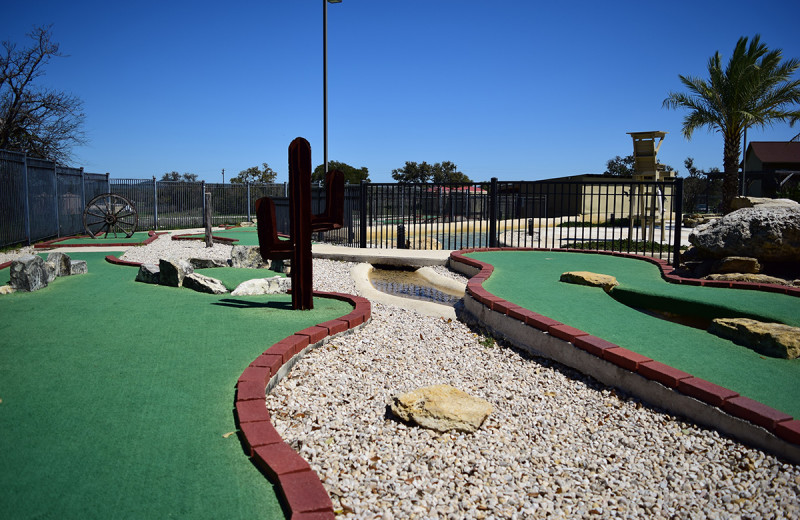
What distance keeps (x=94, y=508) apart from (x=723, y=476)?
2.85 metres

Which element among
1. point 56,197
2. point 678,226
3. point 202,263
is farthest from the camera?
point 56,197

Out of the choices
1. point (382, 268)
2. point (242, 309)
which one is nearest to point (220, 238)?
point (382, 268)

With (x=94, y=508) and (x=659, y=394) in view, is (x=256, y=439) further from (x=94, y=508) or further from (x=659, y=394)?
(x=659, y=394)

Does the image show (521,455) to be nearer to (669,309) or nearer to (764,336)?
(764,336)

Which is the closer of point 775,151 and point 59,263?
point 59,263

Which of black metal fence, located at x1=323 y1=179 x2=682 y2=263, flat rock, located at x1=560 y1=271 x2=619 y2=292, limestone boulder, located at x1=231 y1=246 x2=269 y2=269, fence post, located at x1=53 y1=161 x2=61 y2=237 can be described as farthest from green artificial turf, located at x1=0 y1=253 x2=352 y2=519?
fence post, located at x1=53 y1=161 x2=61 y2=237

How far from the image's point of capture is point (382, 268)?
1076 centimetres

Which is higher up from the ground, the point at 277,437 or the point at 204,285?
the point at 204,285

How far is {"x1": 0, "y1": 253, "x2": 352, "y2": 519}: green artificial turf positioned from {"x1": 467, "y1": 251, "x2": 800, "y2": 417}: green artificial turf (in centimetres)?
251

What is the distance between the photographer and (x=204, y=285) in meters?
6.36

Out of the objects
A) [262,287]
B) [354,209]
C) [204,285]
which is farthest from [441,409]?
[354,209]

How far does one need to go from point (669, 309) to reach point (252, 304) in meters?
4.44

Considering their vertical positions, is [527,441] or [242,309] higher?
[242,309]

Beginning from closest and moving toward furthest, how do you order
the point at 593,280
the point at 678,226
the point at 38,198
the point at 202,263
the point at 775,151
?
1. the point at 593,280
2. the point at 202,263
3. the point at 678,226
4. the point at 38,198
5. the point at 775,151
